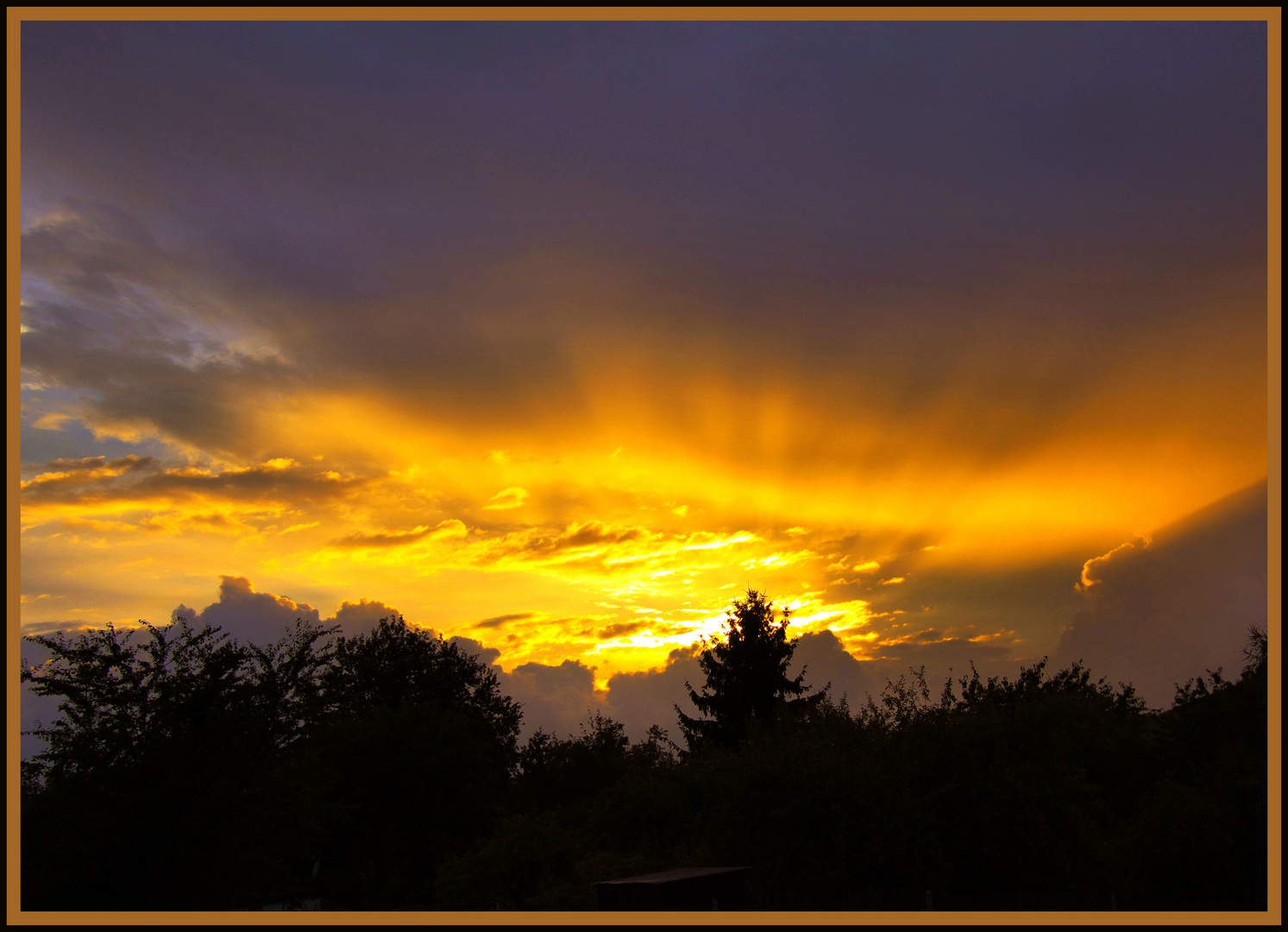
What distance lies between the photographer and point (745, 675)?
5216 cm

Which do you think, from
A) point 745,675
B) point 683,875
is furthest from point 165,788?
point 745,675

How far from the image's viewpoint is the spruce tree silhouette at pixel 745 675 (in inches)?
2020

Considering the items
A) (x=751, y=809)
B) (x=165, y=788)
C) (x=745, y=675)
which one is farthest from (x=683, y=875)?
(x=745, y=675)

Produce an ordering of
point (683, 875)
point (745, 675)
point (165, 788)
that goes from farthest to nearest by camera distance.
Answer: point (745, 675), point (683, 875), point (165, 788)

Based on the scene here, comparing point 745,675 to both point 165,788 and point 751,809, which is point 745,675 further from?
point 165,788

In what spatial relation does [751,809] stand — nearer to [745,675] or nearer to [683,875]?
[683,875]

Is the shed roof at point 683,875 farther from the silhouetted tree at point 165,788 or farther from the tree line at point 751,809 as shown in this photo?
the silhouetted tree at point 165,788

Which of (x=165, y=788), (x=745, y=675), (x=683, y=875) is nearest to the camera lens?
(x=165, y=788)

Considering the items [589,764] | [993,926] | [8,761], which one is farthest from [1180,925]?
[589,764]

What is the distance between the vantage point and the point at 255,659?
864 inches

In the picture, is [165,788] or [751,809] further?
[751,809]

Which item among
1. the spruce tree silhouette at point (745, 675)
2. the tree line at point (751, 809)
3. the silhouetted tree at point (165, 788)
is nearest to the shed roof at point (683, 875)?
the tree line at point (751, 809)

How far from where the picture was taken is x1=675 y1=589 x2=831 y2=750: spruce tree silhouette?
2020 inches

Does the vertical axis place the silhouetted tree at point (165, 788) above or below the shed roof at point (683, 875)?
above
